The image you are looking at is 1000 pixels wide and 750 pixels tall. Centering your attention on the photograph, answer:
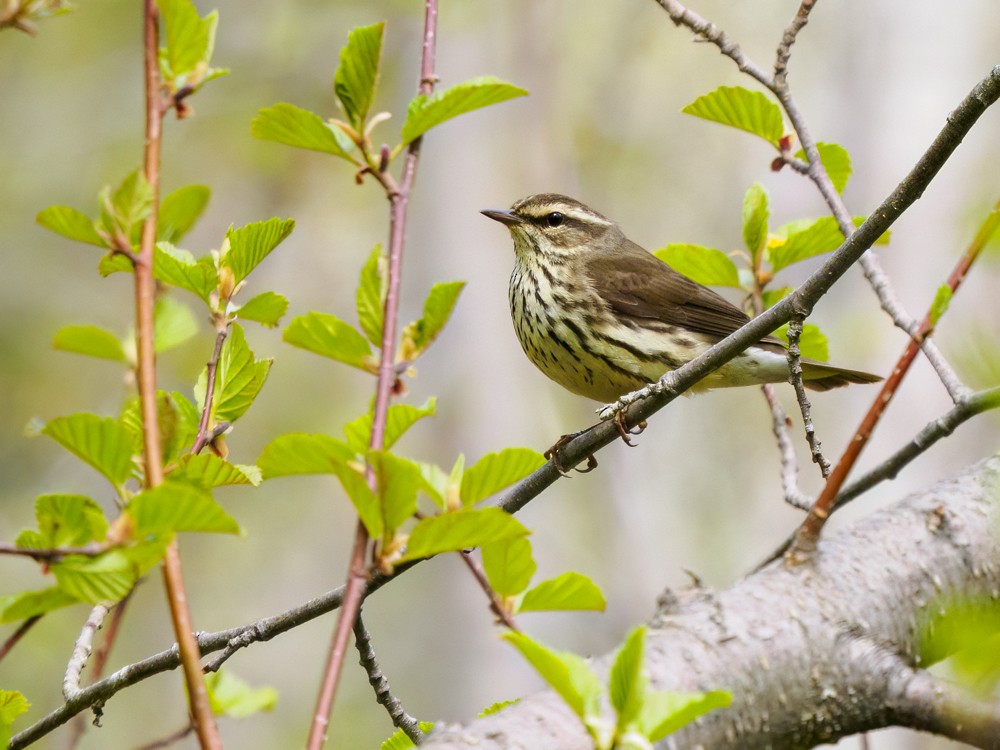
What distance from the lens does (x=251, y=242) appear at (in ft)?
6.56

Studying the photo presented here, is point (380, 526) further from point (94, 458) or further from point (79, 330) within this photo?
point (79, 330)

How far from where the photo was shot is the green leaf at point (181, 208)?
2.39 m

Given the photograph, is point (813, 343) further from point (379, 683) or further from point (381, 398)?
point (381, 398)

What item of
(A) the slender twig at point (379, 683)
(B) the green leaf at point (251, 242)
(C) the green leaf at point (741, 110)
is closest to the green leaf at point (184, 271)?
(B) the green leaf at point (251, 242)

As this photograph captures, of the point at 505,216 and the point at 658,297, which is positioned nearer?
the point at 658,297

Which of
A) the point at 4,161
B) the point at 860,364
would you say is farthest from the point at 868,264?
the point at 4,161

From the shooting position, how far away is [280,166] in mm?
9328

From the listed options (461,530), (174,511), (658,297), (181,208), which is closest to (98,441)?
(174,511)

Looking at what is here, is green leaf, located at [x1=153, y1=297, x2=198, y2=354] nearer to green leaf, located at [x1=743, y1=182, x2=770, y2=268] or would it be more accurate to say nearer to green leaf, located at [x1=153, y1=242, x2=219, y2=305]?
green leaf, located at [x1=153, y1=242, x2=219, y2=305]

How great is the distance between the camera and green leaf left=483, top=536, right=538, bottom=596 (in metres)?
1.89

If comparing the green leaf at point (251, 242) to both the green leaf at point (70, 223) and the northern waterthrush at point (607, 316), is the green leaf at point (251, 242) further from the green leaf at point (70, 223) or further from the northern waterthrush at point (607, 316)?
the northern waterthrush at point (607, 316)

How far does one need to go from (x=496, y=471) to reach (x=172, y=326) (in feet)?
2.41

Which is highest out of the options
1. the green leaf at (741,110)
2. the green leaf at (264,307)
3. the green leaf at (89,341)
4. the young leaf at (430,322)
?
the green leaf at (741,110)

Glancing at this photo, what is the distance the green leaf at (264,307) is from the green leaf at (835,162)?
1.69 meters
